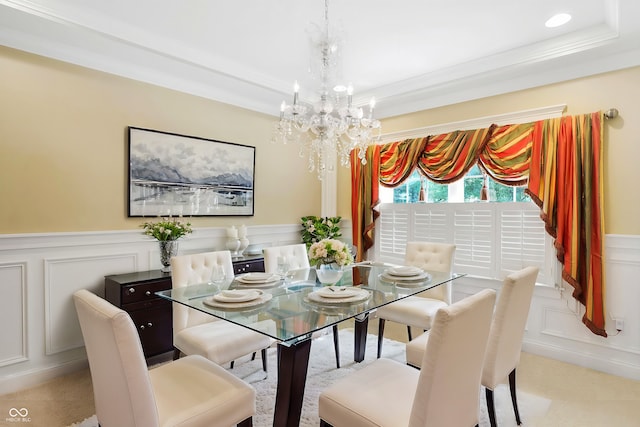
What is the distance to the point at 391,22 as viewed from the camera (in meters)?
2.66

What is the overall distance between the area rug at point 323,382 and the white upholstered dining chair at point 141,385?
689 millimetres

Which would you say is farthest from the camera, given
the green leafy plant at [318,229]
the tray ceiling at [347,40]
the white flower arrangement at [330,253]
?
the green leafy plant at [318,229]

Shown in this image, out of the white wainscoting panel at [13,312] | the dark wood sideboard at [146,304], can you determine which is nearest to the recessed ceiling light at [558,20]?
the dark wood sideboard at [146,304]

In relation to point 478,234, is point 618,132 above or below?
above

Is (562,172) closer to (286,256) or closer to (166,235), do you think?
(286,256)

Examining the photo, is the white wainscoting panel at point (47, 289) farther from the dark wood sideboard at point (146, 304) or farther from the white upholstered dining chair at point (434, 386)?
the white upholstered dining chair at point (434, 386)

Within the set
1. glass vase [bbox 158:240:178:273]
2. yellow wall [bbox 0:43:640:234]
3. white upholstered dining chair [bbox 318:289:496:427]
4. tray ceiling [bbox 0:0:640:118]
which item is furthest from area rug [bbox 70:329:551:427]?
tray ceiling [bbox 0:0:640:118]

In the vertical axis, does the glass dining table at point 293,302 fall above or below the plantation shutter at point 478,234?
→ below

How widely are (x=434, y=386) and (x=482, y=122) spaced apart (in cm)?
301

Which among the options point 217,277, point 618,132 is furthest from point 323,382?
point 618,132

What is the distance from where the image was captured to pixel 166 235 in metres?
3.11

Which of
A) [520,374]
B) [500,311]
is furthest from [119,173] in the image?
[520,374]

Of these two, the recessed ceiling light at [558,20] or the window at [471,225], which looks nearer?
the recessed ceiling light at [558,20]

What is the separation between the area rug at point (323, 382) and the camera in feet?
7.30
